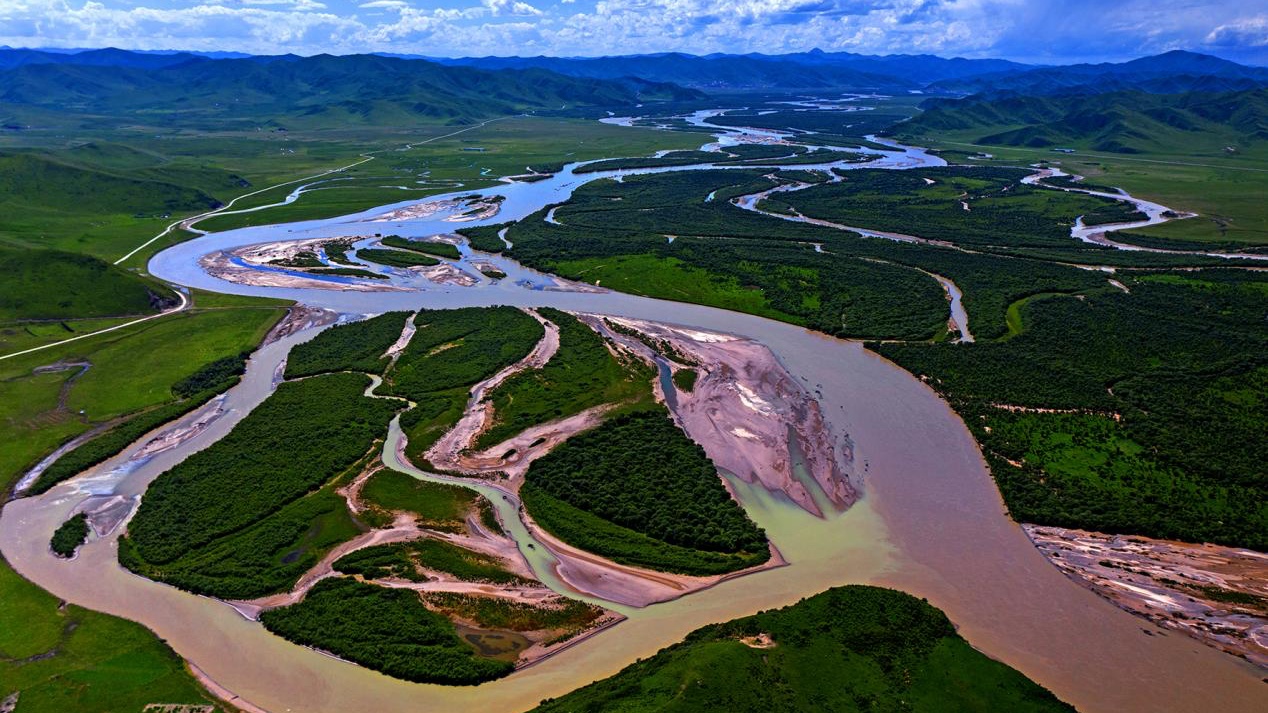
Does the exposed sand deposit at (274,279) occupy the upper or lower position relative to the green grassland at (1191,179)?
lower

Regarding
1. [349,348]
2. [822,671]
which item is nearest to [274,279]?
[349,348]

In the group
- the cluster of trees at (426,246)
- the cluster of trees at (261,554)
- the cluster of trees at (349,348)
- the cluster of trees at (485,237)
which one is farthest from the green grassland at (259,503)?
the cluster of trees at (485,237)

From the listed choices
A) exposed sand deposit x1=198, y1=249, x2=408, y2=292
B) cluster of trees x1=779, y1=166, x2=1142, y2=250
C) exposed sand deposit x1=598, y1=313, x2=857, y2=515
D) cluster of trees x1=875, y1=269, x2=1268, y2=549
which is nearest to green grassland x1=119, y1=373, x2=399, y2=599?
exposed sand deposit x1=598, y1=313, x2=857, y2=515

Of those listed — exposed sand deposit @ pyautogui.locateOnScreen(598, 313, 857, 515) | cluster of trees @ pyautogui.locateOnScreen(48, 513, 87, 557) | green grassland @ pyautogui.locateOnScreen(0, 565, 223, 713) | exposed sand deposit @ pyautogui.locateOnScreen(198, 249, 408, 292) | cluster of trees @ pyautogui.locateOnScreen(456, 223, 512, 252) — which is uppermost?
cluster of trees @ pyautogui.locateOnScreen(456, 223, 512, 252)

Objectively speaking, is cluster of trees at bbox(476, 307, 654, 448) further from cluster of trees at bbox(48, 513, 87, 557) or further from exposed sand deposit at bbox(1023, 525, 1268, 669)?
exposed sand deposit at bbox(1023, 525, 1268, 669)

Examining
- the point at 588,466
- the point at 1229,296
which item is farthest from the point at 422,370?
the point at 1229,296

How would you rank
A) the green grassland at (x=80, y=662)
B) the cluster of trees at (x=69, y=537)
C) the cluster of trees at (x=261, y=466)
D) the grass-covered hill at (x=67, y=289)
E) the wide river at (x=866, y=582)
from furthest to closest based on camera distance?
the grass-covered hill at (x=67, y=289) < the cluster of trees at (x=261, y=466) < the cluster of trees at (x=69, y=537) < the wide river at (x=866, y=582) < the green grassland at (x=80, y=662)

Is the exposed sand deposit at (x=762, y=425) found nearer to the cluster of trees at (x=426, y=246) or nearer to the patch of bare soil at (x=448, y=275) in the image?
the patch of bare soil at (x=448, y=275)
